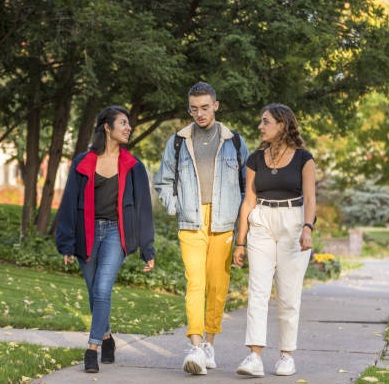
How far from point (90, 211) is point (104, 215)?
4.2 inches

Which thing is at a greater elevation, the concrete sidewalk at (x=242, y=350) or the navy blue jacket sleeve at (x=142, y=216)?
the navy blue jacket sleeve at (x=142, y=216)

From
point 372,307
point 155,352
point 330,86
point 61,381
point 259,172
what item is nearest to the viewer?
point 61,381

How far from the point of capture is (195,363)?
23.3 ft

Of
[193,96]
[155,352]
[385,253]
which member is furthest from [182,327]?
[385,253]

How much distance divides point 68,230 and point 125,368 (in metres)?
1.05

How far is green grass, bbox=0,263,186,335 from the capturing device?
995 centimetres

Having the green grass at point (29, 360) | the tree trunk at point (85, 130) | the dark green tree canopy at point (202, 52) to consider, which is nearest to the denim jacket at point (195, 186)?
the green grass at point (29, 360)

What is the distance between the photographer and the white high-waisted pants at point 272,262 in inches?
283

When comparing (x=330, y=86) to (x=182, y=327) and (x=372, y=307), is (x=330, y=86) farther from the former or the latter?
(x=182, y=327)

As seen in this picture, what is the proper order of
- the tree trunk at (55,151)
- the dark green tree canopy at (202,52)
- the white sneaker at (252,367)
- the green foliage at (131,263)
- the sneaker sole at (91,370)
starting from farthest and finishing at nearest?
the tree trunk at (55,151) → the green foliage at (131,263) → the dark green tree canopy at (202,52) → the sneaker sole at (91,370) → the white sneaker at (252,367)

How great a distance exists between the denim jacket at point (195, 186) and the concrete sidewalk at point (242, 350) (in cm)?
107

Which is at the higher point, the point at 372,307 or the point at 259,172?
the point at 259,172

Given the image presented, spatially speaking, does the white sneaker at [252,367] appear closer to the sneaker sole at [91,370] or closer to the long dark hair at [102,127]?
the sneaker sole at [91,370]

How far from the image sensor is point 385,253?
Result: 33.7 meters
